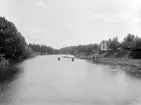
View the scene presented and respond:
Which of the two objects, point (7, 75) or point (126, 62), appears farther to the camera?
point (126, 62)

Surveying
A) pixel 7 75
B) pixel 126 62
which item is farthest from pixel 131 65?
pixel 7 75

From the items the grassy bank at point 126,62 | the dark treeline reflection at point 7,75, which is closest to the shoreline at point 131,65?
the grassy bank at point 126,62

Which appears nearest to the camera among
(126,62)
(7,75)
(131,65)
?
(7,75)

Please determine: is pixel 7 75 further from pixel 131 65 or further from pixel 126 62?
pixel 126 62

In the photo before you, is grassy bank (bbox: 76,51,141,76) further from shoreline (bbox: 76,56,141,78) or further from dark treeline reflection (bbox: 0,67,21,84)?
dark treeline reflection (bbox: 0,67,21,84)

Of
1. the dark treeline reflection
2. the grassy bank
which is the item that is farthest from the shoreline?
the dark treeline reflection

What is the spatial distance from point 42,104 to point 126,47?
215 feet

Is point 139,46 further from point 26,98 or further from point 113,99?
point 26,98

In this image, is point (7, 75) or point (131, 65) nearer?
point (7, 75)

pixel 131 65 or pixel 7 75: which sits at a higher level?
pixel 131 65

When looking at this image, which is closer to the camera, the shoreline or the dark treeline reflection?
the dark treeline reflection

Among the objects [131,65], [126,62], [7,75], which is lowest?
[7,75]

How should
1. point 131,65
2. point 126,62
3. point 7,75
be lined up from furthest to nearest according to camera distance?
point 126,62
point 131,65
point 7,75

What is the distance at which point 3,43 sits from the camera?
50.1 m
